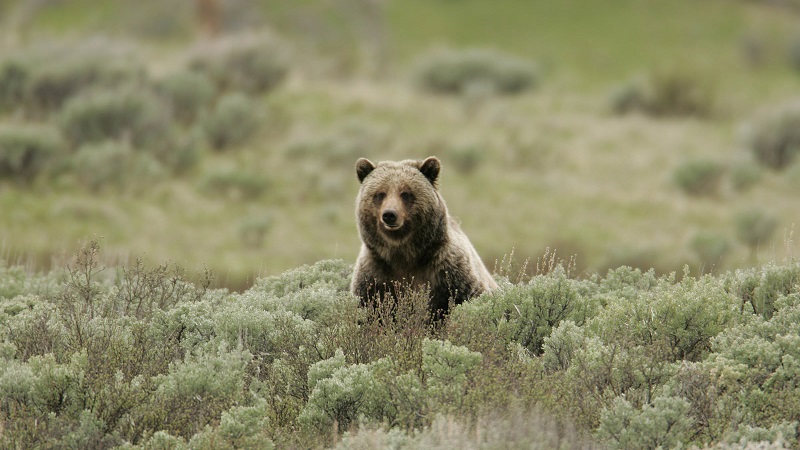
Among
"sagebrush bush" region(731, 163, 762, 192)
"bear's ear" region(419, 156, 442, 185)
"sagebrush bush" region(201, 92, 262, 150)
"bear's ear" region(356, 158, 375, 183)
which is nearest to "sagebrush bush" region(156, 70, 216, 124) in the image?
"sagebrush bush" region(201, 92, 262, 150)

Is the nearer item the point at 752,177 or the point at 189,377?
the point at 189,377

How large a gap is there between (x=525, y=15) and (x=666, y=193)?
30.9 m

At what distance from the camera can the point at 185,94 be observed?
2392cm

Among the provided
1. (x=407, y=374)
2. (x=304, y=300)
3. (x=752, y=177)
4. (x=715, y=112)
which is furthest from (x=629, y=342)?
(x=715, y=112)

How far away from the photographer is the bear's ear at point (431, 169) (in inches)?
313

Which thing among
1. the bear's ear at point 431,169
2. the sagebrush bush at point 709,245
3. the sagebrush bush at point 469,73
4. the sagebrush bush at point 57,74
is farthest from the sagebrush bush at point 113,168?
the sagebrush bush at point 469,73

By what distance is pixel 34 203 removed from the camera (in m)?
18.4

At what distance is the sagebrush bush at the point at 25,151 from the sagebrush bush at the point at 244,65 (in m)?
6.72

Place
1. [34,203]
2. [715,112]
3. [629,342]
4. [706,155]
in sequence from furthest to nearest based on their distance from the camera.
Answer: [715,112]
[706,155]
[34,203]
[629,342]

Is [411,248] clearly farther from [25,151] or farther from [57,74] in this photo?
[57,74]

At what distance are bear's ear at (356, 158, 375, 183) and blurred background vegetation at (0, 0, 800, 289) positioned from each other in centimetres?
370

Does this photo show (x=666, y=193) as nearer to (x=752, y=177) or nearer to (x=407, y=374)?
(x=752, y=177)

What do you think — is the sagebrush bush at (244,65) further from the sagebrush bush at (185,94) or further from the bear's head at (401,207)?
the bear's head at (401,207)

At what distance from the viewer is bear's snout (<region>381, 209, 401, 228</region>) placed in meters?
7.30
